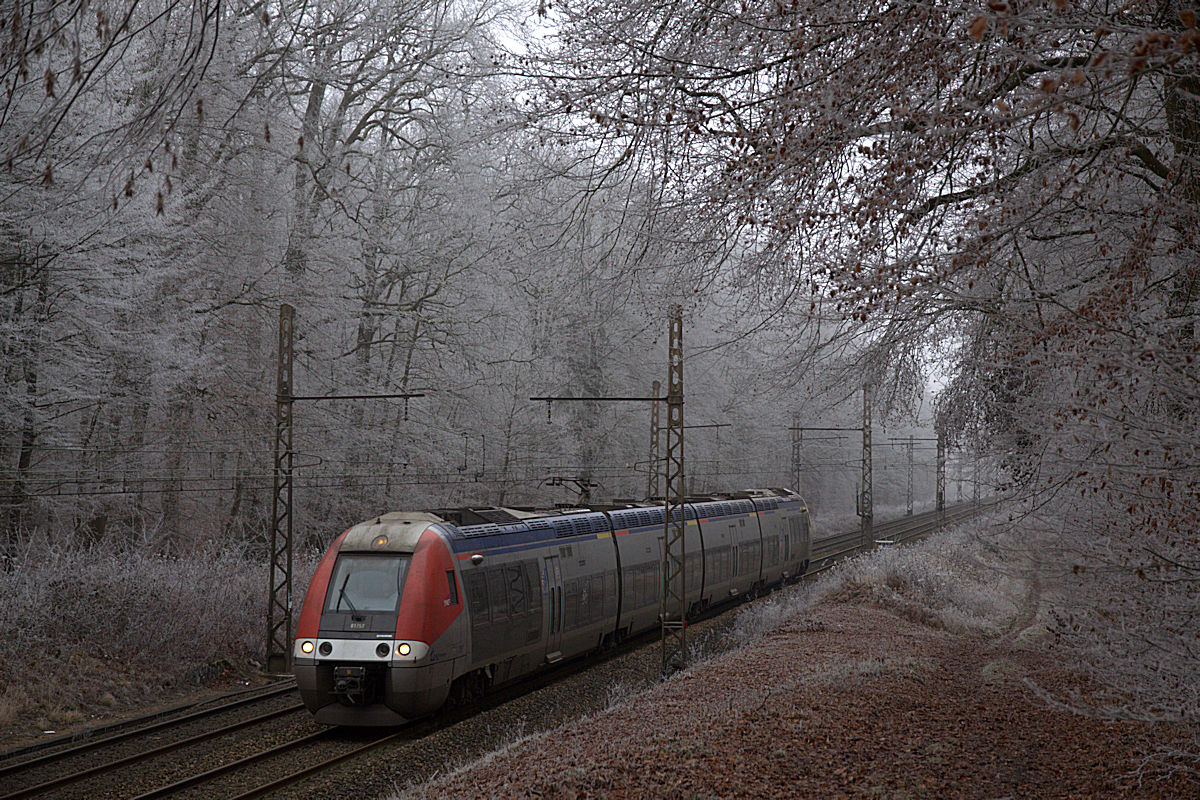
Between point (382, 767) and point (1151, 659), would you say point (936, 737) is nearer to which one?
point (1151, 659)

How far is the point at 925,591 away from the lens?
75.7 feet

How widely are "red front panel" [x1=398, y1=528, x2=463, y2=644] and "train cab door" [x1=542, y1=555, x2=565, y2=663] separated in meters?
2.48

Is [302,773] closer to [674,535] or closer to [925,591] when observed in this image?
[674,535]

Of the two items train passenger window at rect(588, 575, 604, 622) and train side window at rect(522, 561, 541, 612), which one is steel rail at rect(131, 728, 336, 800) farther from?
train passenger window at rect(588, 575, 604, 622)

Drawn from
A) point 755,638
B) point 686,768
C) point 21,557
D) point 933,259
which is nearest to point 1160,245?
point 933,259

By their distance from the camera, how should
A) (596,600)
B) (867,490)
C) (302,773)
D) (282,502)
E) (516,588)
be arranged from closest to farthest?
(302,773)
(516,588)
(282,502)
(596,600)
(867,490)

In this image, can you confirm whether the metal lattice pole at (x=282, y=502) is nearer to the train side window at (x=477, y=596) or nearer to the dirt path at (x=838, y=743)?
the train side window at (x=477, y=596)

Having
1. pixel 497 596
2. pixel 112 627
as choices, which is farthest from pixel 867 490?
pixel 112 627

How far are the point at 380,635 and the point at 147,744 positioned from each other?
3229 millimetres

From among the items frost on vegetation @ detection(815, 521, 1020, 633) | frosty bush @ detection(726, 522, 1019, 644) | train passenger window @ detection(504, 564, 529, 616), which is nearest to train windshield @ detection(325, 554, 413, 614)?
train passenger window @ detection(504, 564, 529, 616)

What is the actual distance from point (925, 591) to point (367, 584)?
16264mm

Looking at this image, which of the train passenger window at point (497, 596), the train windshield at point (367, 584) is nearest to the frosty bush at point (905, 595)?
the train passenger window at point (497, 596)

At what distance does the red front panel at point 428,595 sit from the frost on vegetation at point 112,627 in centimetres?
493

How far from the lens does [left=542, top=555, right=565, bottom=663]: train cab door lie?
47.6 feet
